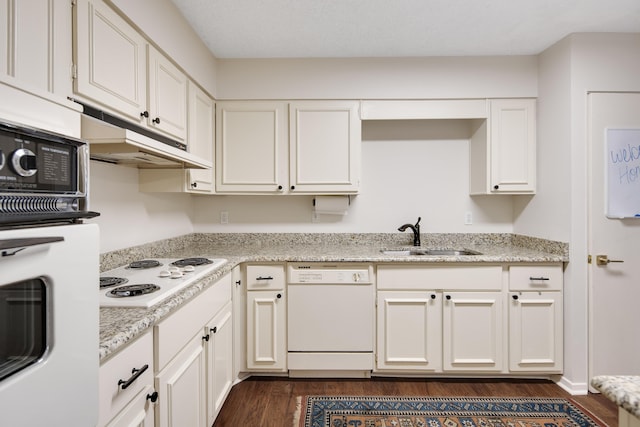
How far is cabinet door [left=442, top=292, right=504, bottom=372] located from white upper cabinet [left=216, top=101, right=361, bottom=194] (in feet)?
3.58

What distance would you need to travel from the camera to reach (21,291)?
19.6 inches

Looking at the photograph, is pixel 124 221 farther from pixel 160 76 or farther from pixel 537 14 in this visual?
pixel 537 14

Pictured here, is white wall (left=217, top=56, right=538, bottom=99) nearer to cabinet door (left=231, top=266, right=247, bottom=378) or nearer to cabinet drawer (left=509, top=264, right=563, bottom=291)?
cabinet drawer (left=509, top=264, right=563, bottom=291)

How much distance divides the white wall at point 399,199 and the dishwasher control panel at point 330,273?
60 centimetres

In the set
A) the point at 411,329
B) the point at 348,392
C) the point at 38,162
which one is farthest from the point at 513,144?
the point at 38,162

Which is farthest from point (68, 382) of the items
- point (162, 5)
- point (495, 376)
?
point (495, 376)

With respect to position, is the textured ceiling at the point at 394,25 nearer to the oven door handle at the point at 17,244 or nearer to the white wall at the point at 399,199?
the white wall at the point at 399,199

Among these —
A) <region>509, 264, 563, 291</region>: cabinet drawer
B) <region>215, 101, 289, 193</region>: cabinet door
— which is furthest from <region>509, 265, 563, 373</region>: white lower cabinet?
<region>215, 101, 289, 193</region>: cabinet door

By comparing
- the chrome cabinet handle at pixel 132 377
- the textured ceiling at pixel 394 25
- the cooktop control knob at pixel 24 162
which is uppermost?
the textured ceiling at pixel 394 25

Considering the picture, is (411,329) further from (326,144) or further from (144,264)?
(144,264)

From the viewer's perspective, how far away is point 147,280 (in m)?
1.39

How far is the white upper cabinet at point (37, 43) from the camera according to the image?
2.80 feet

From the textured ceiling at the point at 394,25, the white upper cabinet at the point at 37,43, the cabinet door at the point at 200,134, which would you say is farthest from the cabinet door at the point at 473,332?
the white upper cabinet at the point at 37,43

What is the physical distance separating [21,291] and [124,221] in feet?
4.76
